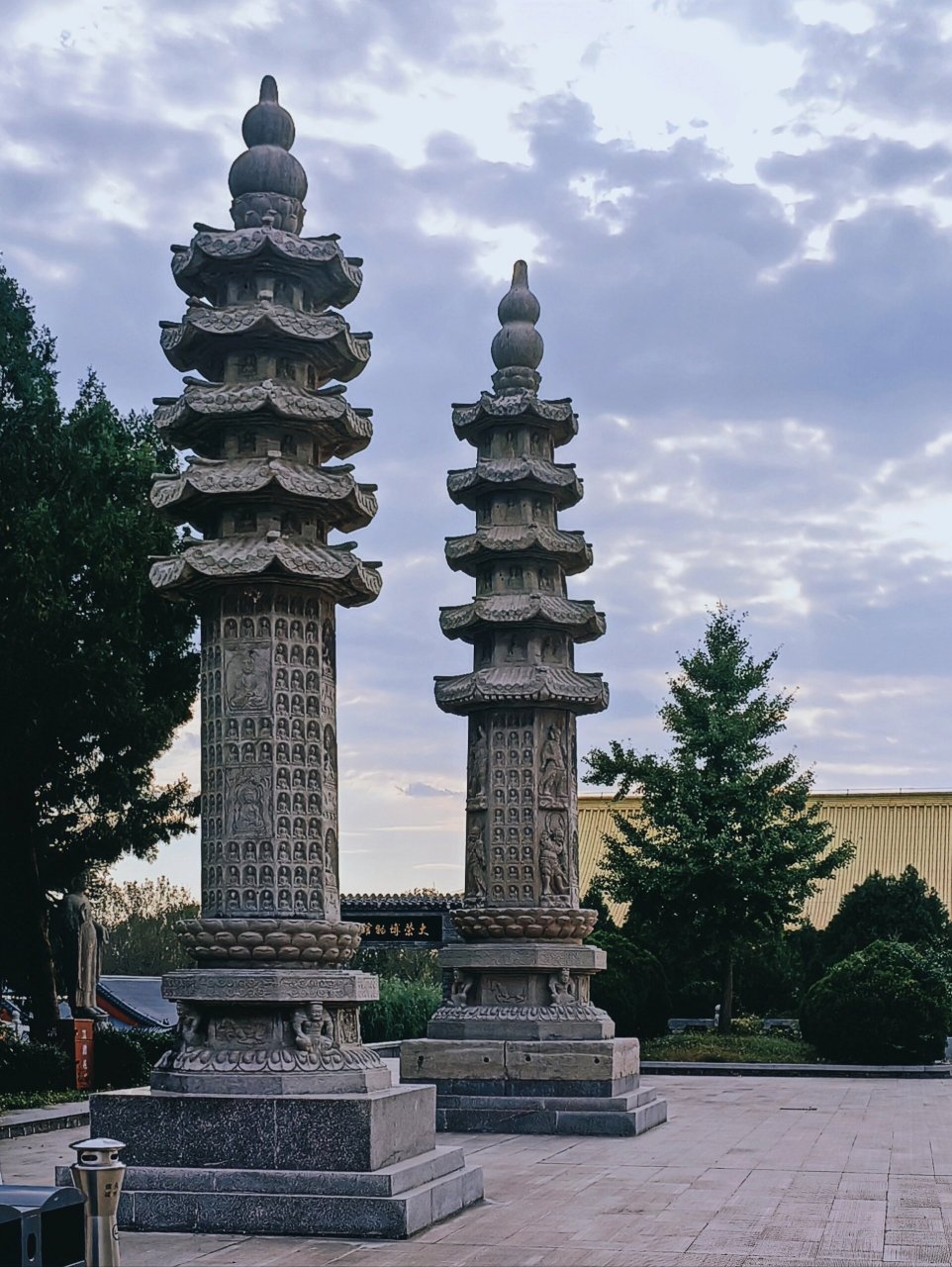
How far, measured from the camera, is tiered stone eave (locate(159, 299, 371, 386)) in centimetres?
1043

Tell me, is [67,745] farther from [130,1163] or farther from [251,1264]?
[251,1264]

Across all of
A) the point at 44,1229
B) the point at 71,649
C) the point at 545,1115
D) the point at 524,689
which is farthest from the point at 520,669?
the point at 44,1229

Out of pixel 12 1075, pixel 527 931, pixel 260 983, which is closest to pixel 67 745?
pixel 12 1075

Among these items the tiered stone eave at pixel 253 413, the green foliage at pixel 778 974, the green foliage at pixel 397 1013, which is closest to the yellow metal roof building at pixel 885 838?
the green foliage at pixel 778 974

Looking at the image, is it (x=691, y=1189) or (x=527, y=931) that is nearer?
(x=691, y=1189)

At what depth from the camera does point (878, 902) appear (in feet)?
86.7

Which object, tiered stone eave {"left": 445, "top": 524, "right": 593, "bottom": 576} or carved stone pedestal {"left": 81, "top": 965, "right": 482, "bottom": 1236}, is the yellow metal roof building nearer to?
tiered stone eave {"left": 445, "top": 524, "right": 593, "bottom": 576}

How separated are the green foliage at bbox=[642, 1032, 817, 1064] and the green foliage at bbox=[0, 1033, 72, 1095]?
921 centimetres

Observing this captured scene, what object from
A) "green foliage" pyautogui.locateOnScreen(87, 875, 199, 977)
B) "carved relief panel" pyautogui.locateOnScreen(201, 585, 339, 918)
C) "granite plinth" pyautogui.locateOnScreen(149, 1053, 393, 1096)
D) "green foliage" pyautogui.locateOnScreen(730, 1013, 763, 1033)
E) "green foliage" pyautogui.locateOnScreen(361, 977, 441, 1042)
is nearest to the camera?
"granite plinth" pyautogui.locateOnScreen(149, 1053, 393, 1096)

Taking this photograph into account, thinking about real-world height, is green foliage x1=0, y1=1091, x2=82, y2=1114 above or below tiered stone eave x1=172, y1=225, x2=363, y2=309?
below

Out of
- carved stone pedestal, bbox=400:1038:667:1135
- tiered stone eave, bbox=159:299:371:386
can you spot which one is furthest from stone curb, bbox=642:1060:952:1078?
tiered stone eave, bbox=159:299:371:386

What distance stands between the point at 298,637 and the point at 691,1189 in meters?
4.45

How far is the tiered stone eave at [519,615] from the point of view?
625 inches

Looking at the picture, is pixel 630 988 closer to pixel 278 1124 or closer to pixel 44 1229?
pixel 278 1124
